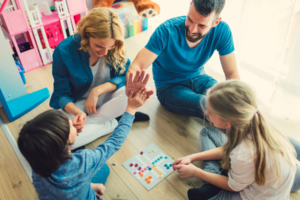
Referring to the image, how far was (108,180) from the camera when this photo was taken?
1270mm

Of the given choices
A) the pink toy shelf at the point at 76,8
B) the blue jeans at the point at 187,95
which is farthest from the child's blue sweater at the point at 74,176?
the pink toy shelf at the point at 76,8

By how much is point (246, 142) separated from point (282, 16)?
39.9 inches

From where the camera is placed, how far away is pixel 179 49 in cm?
143

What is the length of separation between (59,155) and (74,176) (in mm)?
113

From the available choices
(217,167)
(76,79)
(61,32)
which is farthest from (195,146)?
(61,32)

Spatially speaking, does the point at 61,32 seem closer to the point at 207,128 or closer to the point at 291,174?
the point at 207,128

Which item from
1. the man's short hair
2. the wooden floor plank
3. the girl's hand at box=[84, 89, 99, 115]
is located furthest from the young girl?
the wooden floor plank

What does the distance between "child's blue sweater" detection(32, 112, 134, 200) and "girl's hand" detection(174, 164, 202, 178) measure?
1.33 ft

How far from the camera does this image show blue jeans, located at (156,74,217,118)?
1453 millimetres

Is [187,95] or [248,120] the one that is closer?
[248,120]

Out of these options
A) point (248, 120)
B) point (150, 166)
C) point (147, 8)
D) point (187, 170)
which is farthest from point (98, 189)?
point (147, 8)

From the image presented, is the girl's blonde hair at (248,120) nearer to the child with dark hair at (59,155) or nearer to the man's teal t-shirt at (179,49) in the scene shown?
the child with dark hair at (59,155)

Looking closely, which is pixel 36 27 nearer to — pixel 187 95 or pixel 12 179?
pixel 12 179

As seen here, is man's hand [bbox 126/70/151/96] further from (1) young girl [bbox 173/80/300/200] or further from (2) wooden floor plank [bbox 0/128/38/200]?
(2) wooden floor plank [bbox 0/128/38/200]
